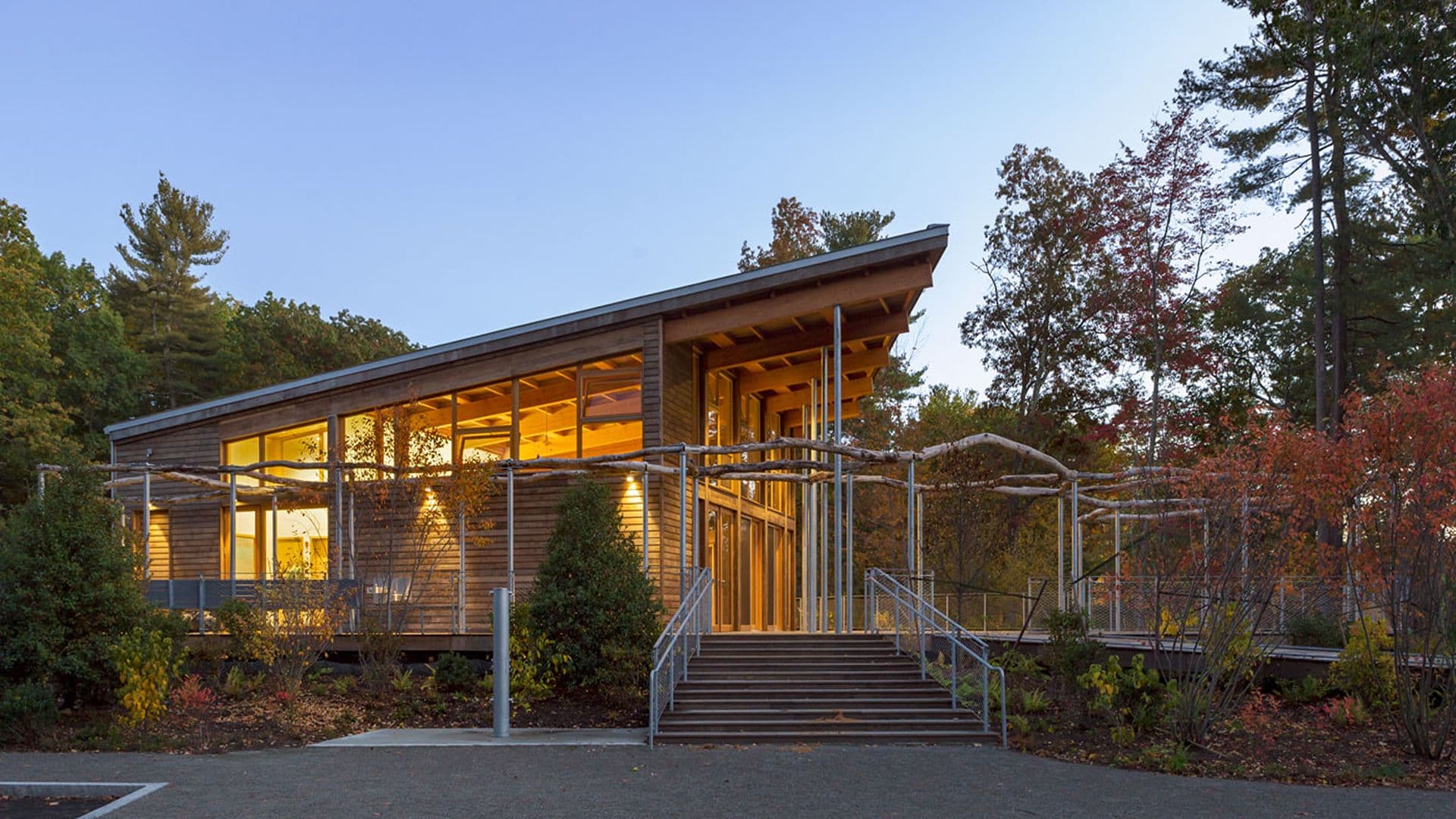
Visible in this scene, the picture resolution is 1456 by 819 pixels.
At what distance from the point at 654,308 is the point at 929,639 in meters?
7.74

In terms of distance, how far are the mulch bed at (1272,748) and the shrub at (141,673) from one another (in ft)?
30.6

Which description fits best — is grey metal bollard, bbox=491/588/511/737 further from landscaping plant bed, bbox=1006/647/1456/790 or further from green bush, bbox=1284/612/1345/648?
green bush, bbox=1284/612/1345/648

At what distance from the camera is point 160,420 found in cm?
2366

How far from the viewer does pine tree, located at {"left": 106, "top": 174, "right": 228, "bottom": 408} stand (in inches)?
1921

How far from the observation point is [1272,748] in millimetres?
12812

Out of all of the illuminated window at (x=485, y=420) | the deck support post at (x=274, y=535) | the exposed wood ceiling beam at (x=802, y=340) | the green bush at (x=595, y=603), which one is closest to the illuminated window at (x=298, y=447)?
the deck support post at (x=274, y=535)

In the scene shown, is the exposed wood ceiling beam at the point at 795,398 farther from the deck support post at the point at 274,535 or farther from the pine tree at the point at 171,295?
the pine tree at the point at 171,295

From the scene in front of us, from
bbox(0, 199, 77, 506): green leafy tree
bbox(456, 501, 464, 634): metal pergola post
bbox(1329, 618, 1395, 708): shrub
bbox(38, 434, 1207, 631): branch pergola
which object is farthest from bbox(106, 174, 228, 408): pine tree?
bbox(1329, 618, 1395, 708): shrub

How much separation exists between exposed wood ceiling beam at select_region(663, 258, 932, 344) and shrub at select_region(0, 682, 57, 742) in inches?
426

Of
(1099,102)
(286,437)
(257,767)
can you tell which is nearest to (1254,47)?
(286,437)

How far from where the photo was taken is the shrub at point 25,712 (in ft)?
43.7

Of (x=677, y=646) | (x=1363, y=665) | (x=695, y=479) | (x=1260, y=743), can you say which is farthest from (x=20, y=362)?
(x=1363, y=665)

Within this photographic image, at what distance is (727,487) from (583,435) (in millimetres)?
3867

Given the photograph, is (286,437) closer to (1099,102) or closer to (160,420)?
(160,420)
